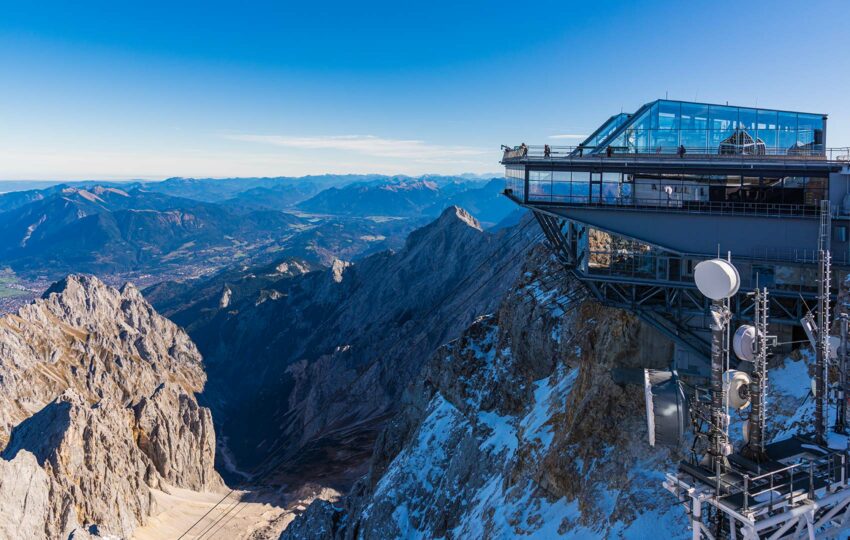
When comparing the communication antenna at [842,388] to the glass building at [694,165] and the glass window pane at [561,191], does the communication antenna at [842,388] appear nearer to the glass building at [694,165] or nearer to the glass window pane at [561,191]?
the glass building at [694,165]

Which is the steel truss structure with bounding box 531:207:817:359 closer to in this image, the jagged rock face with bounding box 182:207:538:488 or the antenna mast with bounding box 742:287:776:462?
the antenna mast with bounding box 742:287:776:462

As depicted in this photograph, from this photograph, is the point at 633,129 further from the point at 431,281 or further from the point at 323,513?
the point at 431,281

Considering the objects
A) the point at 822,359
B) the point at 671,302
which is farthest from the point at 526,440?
the point at 822,359

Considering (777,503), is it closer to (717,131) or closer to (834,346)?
(834,346)

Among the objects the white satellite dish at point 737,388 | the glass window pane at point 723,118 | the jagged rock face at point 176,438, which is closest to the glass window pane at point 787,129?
the glass window pane at point 723,118

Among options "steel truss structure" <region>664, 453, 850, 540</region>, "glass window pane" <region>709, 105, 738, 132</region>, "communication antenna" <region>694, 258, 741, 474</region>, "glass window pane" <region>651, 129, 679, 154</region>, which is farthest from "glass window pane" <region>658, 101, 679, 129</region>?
"steel truss structure" <region>664, 453, 850, 540</region>

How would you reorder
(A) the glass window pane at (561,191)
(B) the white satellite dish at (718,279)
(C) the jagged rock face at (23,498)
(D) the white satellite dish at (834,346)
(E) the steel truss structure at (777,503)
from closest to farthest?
(E) the steel truss structure at (777,503), (B) the white satellite dish at (718,279), (D) the white satellite dish at (834,346), (A) the glass window pane at (561,191), (C) the jagged rock face at (23,498)

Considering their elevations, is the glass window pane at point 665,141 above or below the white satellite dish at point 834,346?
above
